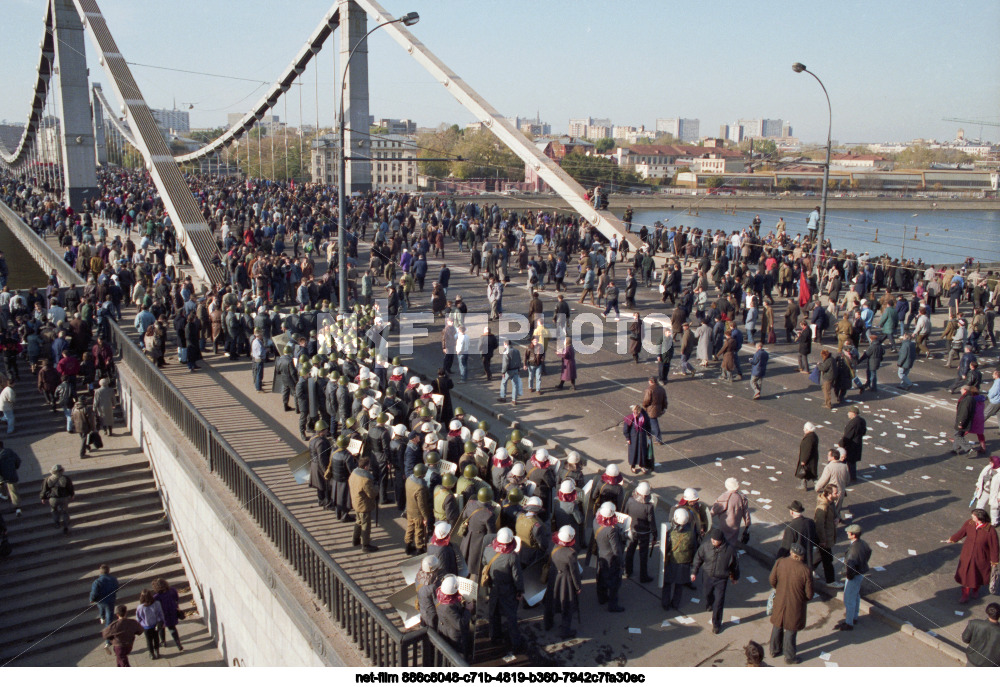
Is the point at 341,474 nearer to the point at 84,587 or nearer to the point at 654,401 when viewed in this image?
the point at 654,401

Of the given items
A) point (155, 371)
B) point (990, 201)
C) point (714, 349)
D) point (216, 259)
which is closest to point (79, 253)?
point (216, 259)

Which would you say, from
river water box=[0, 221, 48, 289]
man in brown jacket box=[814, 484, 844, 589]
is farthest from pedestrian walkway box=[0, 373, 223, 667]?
river water box=[0, 221, 48, 289]

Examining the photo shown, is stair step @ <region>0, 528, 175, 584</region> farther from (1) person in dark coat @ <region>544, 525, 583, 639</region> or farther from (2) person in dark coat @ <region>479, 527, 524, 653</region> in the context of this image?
(1) person in dark coat @ <region>544, 525, 583, 639</region>

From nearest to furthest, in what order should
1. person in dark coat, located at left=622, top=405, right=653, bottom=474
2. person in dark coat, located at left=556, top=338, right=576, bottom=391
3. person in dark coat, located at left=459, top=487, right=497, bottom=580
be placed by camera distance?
person in dark coat, located at left=459, top=487, right=497, bottom=580 → person in dark coat, located at left=622, top=405, right=653, bottom=474 → person in dark coat, located at left=556, top=338, right=576, bottom=391

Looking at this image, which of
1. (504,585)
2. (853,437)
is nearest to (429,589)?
(504,585)

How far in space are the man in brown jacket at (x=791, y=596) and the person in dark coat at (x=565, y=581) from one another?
1911 mm

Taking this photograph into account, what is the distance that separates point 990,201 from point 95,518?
114 metres

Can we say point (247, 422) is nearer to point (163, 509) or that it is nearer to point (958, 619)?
point (163, 509)

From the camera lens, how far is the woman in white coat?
10.2 m

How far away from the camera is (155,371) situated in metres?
14.9

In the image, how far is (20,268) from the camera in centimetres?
4825

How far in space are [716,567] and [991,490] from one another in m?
4.83

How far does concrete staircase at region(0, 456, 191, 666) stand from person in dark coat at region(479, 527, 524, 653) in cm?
728

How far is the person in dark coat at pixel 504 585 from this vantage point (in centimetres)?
765
